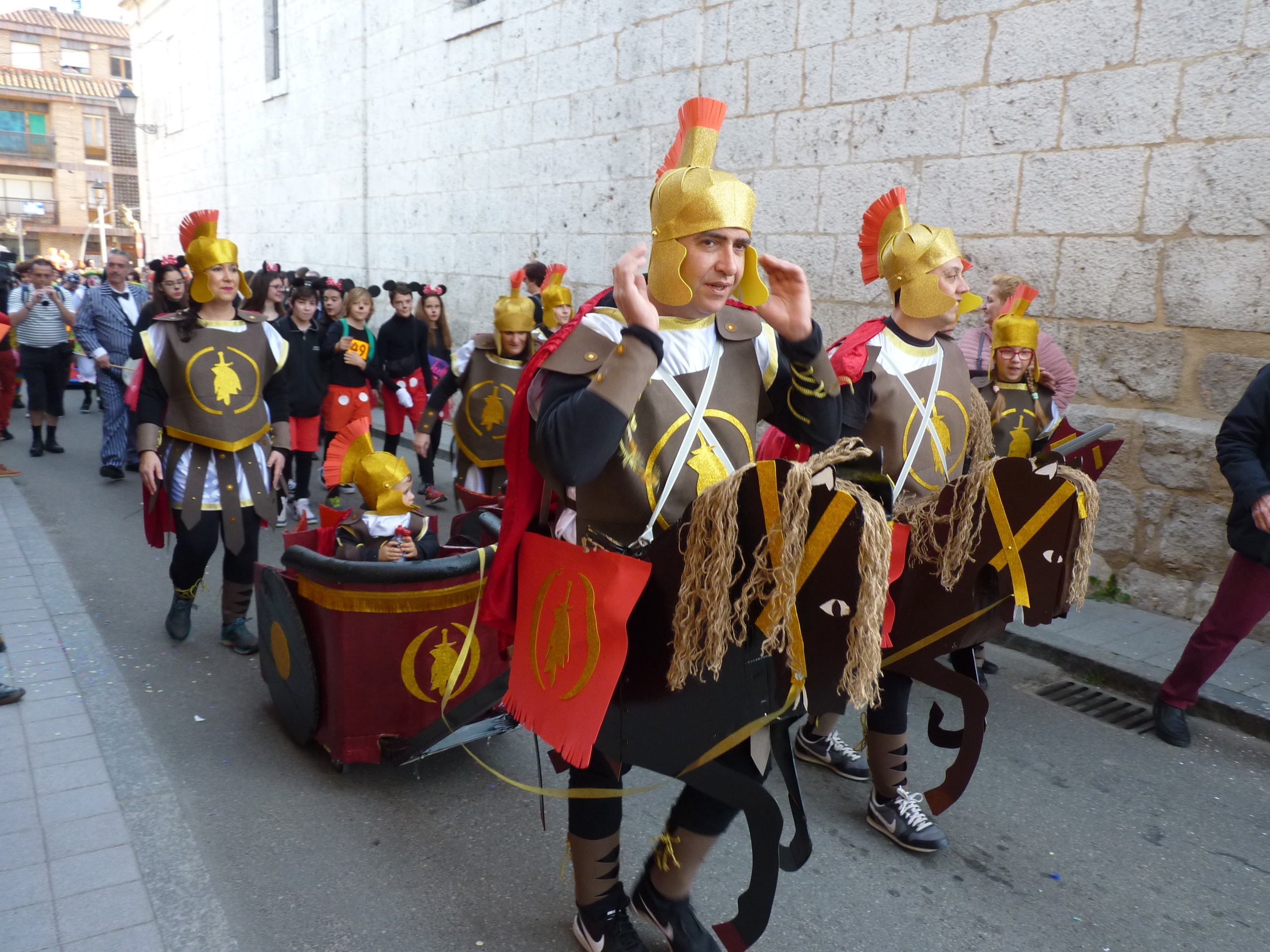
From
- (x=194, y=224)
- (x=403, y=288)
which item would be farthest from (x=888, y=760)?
(x=403, y=288)

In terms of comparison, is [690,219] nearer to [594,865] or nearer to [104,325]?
[594,865]

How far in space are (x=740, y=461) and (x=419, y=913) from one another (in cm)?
170

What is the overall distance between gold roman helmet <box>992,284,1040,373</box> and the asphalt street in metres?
1.79

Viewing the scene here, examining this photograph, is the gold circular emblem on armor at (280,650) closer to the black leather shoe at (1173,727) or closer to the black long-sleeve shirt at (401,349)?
the black leather shoe at (1173,727)

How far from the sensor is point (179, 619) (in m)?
5.00

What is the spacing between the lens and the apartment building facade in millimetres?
50781

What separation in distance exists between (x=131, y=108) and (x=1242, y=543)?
83.2ft

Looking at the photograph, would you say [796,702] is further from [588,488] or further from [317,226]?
[317,226]

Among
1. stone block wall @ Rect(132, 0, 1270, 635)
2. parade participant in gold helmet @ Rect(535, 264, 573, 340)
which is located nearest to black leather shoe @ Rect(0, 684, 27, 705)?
parade participant in gold helmet @ Rect(535, 264, 573, 340)

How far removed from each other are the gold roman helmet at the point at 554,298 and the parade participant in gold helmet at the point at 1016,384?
3.33m

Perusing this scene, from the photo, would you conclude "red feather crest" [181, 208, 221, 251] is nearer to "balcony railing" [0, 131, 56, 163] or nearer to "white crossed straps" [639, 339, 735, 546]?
"white crossed straps" [639, 339, 735, 546]

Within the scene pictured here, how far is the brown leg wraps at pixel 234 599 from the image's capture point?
16.2ft

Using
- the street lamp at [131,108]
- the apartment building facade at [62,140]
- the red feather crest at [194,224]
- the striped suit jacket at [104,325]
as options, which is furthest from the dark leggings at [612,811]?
the apartment building facade at [62,140]

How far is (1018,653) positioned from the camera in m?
5.51
